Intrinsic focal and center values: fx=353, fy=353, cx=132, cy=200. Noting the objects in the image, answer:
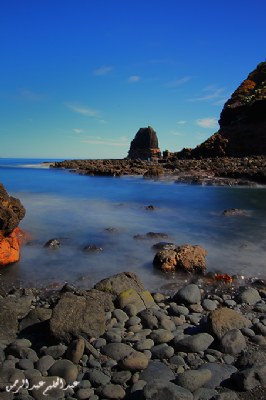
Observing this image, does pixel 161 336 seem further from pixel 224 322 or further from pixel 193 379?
pixel 193 379

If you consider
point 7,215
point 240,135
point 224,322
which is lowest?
point 224,322

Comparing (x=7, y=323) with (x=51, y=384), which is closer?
(x=51, y=384)

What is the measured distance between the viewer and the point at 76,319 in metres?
Result: 4.79

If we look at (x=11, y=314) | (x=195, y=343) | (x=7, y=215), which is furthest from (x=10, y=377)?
(x=7, y=215)

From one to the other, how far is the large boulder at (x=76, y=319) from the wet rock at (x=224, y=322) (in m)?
1.51

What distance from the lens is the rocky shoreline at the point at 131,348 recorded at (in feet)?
12.3

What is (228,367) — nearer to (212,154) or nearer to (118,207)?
(118,207)

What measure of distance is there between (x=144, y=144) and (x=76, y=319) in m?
122

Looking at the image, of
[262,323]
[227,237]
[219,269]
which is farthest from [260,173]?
[262,323]

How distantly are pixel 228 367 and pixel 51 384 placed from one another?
2040 millimetres

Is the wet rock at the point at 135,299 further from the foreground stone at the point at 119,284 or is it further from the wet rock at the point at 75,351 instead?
the wet rock at the point at 75,351

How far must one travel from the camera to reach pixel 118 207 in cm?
1933

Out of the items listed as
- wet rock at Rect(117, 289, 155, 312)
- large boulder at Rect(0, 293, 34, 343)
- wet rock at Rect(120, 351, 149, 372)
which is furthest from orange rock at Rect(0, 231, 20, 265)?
wet rock at Rect(120, 351, 149, 372)

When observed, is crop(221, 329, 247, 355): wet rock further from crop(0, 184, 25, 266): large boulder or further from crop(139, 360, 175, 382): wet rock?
crop(0, 184, 25, 266): large boulder
